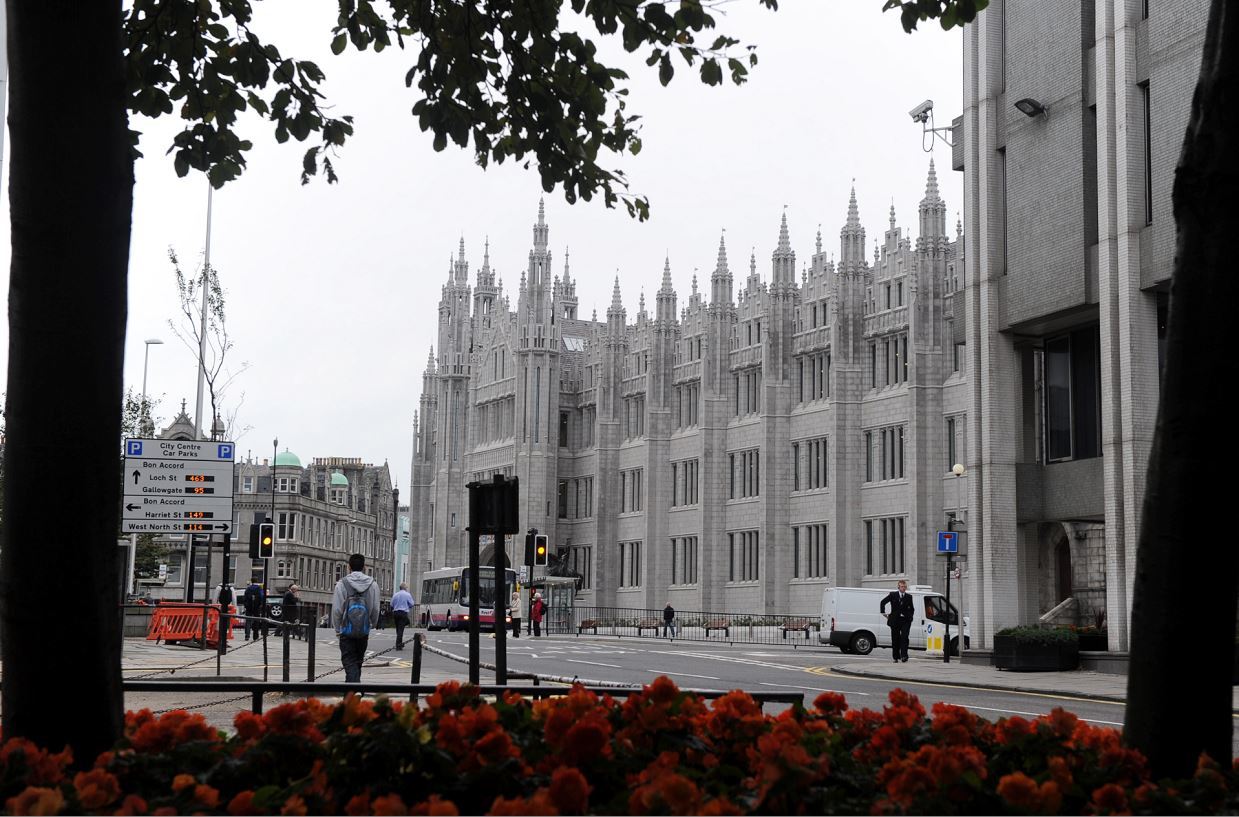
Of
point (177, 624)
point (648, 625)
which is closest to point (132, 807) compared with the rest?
point (177, 624)

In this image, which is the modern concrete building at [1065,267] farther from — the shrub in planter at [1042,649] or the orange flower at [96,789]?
the orange flower at [96,789]

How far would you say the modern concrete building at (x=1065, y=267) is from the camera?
1017 inches

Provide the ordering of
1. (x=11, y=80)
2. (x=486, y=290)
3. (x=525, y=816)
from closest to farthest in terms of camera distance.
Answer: (x=525, y=816) → (x=11, y=80) → (x=486, y=290)

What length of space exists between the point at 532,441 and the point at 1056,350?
178 feet

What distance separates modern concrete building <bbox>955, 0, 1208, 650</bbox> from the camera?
25828 millimetres

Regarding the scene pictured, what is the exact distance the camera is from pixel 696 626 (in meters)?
63.8

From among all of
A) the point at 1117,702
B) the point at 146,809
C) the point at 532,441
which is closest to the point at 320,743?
the point at 146,809

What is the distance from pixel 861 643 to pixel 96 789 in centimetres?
3893

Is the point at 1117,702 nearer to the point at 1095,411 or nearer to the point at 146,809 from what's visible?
the point at 1095,411

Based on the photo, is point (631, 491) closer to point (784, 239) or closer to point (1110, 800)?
point (784, 239)

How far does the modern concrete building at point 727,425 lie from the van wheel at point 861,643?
Answer: 14.7 metres

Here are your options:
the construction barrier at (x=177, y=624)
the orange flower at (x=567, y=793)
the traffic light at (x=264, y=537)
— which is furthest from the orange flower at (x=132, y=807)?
the construction barrier at (x=177, y=624)

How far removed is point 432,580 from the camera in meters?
74.2

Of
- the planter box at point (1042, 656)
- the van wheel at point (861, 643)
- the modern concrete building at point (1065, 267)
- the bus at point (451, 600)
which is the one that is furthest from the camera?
the bus at point (451, 600)
